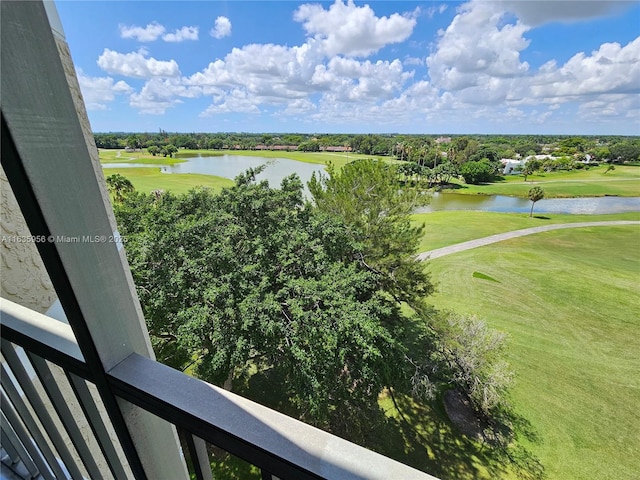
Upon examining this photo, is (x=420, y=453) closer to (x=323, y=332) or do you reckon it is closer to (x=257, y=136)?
(x=323, y=332)

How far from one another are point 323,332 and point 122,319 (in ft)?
11.4

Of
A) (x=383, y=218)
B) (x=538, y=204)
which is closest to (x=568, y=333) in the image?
(x=383, y=218)

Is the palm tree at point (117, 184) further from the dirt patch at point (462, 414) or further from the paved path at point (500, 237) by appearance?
the dirt patch at point (462, 414)

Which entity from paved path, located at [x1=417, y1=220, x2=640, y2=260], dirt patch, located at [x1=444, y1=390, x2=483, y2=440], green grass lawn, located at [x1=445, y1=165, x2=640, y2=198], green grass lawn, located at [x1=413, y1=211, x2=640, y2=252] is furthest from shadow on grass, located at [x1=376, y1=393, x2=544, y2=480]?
green grass lawn, located at [x1=445, y1=165, x2=640, y2=198]

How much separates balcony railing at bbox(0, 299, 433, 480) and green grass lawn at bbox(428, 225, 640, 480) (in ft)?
23.2

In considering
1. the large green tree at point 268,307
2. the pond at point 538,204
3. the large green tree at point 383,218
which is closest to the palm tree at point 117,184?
the large green tree at point 268,307

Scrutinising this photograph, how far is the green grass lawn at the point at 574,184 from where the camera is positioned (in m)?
32.7

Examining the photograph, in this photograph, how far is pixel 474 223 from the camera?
20953mm

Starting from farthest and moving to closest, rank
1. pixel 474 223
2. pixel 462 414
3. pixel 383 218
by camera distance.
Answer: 1. pixel 474 223
2. pixel 383 218
3. pixel 462 414

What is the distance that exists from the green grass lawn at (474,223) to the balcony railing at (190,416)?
53.0 ft

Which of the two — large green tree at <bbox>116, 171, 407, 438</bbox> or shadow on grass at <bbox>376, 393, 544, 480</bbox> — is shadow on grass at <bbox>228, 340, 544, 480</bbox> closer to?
shadow on grass at <bbox>376, 393, 544, 480</bbox>

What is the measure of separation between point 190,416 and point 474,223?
23.3 m

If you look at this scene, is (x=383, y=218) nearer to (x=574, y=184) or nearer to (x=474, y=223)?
(x=474, y=223)

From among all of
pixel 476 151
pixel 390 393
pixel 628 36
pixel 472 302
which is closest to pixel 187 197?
pixel 390 393
